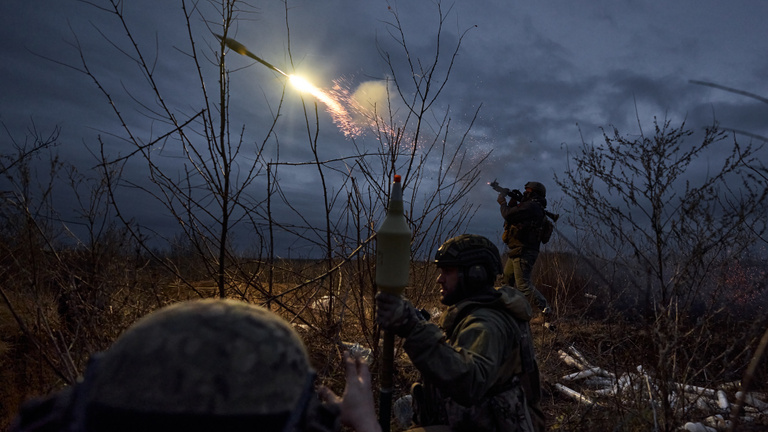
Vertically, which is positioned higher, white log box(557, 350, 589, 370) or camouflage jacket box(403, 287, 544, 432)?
camouflage jacket box(403, 287, 544, 432)

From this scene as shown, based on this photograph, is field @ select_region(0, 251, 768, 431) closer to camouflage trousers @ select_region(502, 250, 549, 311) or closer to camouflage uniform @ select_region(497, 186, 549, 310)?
camouflage trousers @ select_region(502, 250, 549, 311)

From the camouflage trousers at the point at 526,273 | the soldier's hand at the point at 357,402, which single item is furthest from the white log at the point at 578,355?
the soldier's hand at the point at 357,402

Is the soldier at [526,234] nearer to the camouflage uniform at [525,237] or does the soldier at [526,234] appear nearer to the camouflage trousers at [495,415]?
the camouflage uniform at [525,237]

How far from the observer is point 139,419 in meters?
0.67

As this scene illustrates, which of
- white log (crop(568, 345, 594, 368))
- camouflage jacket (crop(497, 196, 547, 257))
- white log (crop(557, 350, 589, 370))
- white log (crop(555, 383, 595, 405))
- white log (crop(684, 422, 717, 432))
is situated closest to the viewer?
white log (crop(684, 422, 717, 432))

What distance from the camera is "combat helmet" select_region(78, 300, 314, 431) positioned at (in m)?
0.67

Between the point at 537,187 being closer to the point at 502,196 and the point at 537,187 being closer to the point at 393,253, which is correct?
the point at 502,196

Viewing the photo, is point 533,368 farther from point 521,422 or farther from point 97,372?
point 97,372

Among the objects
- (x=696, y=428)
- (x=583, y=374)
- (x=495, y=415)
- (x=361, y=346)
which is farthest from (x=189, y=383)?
(x=583, y=374)

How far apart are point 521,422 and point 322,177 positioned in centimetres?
210

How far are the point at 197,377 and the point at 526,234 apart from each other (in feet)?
25.7

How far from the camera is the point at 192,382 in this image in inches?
26.9

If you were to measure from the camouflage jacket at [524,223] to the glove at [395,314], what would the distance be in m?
6.27

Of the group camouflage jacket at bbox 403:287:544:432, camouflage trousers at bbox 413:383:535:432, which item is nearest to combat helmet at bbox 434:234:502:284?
camouflage jacket at bbox 403:287:544:432
